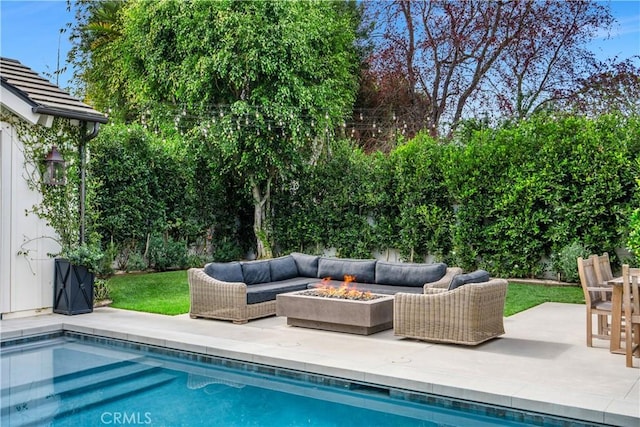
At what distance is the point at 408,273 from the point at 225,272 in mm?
2733

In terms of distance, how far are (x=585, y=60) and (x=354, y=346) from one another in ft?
56.9

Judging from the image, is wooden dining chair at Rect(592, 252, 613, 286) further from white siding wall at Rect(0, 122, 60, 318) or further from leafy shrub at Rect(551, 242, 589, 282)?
white siding wall at Rect(0, 122, 60, 318)

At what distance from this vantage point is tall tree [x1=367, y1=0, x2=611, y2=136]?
20.6m

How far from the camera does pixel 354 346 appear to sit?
6.99 meters

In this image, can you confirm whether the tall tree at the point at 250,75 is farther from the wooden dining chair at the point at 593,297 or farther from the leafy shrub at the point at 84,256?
the wooden dining chair at the point at 593,297

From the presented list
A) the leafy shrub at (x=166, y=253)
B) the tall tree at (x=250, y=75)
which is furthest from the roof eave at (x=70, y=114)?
the leafy shrub at (x=166, y=253)

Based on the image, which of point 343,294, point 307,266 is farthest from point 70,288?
point 343,294

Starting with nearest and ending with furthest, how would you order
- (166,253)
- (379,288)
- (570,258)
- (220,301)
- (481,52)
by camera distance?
(220,301), (379,288), (570,258), (166,253), (481,52)

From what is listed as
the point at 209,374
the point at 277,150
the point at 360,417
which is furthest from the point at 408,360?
the point at 277,150

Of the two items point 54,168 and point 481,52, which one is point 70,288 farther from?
point 481,52

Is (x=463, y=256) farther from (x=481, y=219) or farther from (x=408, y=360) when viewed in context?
(x=408, y=360)

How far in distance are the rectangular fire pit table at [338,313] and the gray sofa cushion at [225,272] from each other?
3.94ft

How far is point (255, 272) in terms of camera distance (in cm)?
970

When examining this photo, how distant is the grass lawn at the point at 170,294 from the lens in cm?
979
